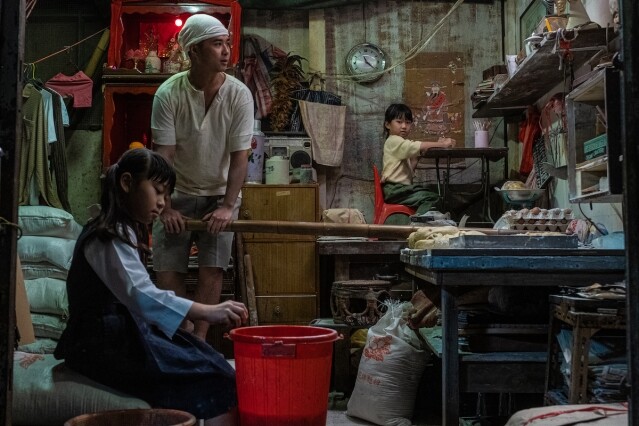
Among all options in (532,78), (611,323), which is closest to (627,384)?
(611,323)

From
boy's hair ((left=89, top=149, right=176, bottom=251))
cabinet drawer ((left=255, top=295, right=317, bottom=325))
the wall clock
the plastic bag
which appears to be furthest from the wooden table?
boy's hair ((left=89, top=149, right=176, bottom=251))

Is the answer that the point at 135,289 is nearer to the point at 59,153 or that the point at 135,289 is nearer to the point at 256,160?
the point at 256,160

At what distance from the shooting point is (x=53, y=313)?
5.67 meters

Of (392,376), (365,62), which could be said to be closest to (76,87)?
(365,62)

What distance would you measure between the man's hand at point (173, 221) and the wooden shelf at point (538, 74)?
275 centimetres

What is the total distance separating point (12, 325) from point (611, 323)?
2140 mm

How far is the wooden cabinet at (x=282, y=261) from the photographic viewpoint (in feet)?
21.5

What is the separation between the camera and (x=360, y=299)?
226 inches

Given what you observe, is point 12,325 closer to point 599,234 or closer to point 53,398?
point 53,398

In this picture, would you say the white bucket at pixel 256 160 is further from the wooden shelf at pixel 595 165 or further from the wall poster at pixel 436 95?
the wooden shelf at pixel 595 165

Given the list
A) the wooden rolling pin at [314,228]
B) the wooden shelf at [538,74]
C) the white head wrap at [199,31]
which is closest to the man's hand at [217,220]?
the wooden rolling pin at [314,228]

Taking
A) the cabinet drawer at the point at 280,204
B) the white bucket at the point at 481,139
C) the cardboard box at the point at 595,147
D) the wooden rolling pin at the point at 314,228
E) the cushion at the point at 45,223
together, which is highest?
the white bucket at the point at 481,139

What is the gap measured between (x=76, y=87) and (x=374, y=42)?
3.17m

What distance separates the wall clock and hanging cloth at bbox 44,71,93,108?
274 cm
